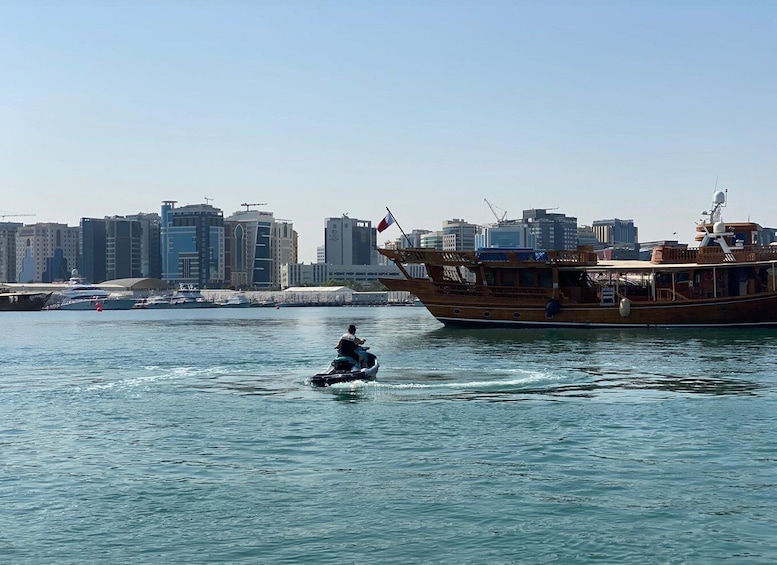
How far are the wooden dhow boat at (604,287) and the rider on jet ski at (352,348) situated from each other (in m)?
34.9

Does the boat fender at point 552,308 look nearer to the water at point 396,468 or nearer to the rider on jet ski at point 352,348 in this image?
the water at point 396,468

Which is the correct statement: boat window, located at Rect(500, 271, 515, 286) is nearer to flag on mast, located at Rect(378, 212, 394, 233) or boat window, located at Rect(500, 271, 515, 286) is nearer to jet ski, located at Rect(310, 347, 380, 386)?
flag on mast, located at Rect(378, 212, 394, 233)

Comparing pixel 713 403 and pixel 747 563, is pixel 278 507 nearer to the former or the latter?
pixel 747 563

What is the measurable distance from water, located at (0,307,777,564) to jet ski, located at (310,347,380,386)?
1.37 ft

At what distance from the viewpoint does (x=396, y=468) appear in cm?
1838

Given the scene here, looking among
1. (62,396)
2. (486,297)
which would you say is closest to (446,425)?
(62,396)

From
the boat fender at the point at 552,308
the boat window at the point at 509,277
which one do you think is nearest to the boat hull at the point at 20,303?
the boat window at the point at 509,277

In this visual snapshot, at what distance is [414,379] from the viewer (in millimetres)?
33969

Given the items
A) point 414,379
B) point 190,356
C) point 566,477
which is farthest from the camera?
point 190,356

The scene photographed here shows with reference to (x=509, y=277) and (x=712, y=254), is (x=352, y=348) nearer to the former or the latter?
(x=509, y=277)

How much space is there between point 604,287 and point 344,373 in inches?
1584

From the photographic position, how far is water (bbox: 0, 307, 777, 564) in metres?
13.8

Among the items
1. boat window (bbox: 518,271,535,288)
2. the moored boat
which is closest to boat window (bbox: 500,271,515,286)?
boat window (bbox: 518,271,535,288)

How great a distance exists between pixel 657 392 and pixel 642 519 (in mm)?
15490
